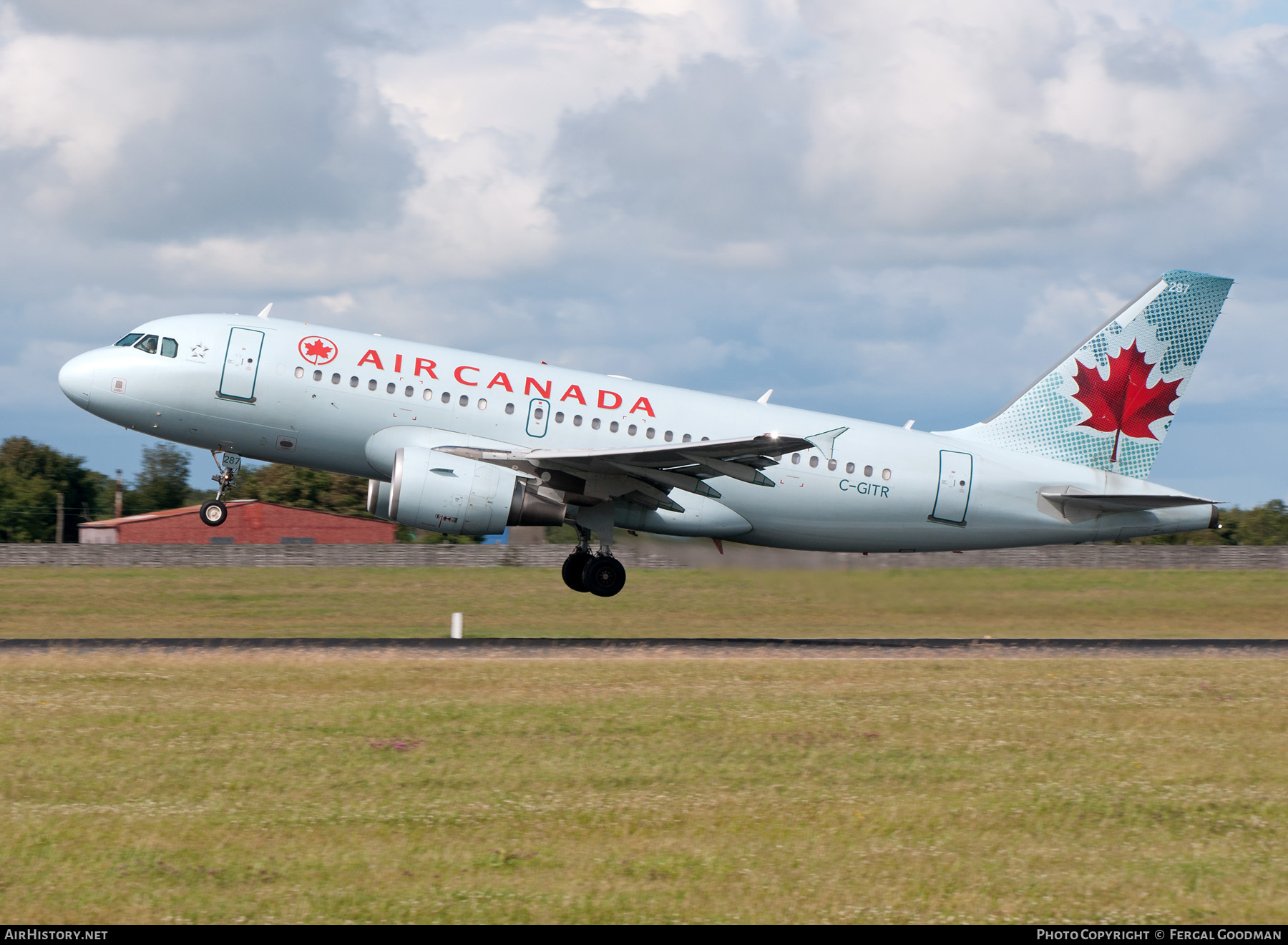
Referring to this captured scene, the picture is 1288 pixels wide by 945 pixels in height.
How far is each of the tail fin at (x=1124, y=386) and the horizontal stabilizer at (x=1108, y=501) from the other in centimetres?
126

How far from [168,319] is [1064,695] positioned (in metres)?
17.9

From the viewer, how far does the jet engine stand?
23016 millimetres

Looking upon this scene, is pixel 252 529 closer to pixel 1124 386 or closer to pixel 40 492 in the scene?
pixel 40 492

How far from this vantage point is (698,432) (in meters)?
25.5

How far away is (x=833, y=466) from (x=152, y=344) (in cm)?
1386

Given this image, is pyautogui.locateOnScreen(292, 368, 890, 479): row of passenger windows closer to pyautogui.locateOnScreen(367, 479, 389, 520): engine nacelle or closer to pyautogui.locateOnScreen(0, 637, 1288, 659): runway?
pyautogui.locateOnScreen(367, 479, 389, 520): engine nacelle

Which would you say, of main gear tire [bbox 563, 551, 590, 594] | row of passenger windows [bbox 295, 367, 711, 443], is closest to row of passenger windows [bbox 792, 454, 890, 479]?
row of passenger windows [bbox 295, 367, 711, 443]

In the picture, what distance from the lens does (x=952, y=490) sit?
87.4 ft

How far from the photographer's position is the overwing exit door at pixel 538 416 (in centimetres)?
2469

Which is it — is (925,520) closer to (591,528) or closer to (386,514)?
(591,528)

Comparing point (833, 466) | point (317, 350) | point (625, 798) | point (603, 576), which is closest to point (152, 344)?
point (317, 350)

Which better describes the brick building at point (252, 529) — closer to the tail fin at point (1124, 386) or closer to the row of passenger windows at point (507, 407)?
the row of passenger windows at point (507, 407)

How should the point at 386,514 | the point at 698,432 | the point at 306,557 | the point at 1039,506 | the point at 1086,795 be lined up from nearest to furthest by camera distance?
the point at 1086,795 < the point at 386,514 < the point at 698,432 < the point at 1039,506 < the point at 306,557

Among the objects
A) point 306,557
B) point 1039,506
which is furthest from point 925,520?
point 306,557
